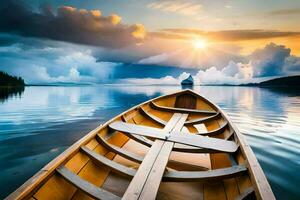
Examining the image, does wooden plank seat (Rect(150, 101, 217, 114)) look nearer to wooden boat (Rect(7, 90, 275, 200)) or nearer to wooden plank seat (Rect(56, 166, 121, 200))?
wooden boat (Rect(7, 90, 275, 200))

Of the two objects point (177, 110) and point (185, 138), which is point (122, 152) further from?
point (177, 110)

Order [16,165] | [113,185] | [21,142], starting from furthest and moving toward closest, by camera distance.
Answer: [21,142] < [16,165] < [113,185]

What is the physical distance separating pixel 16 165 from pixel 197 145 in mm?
4552

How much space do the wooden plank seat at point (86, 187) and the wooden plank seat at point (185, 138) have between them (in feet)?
6.23

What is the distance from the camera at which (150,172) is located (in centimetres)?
292

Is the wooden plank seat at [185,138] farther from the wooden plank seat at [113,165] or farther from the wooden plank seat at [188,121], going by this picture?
the wooden plank seat at [188,121]

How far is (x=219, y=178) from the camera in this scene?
116 inches

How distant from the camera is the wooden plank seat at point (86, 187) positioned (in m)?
2.45

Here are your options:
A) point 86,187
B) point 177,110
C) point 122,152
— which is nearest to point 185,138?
point 122,152

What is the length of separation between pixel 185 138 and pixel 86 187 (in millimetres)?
2299

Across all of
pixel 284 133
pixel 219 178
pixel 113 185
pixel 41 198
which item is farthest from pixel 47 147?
pixel 284 133

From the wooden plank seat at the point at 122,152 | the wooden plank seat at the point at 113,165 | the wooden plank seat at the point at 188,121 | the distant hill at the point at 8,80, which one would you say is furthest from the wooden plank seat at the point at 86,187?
the distant hill at the point at 8,80

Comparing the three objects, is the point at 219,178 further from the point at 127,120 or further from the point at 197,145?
the point at 127,120

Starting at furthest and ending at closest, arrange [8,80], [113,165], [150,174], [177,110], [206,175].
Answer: [8,80] → [177,110] → [113,165] → [206,175] → [150,174]
